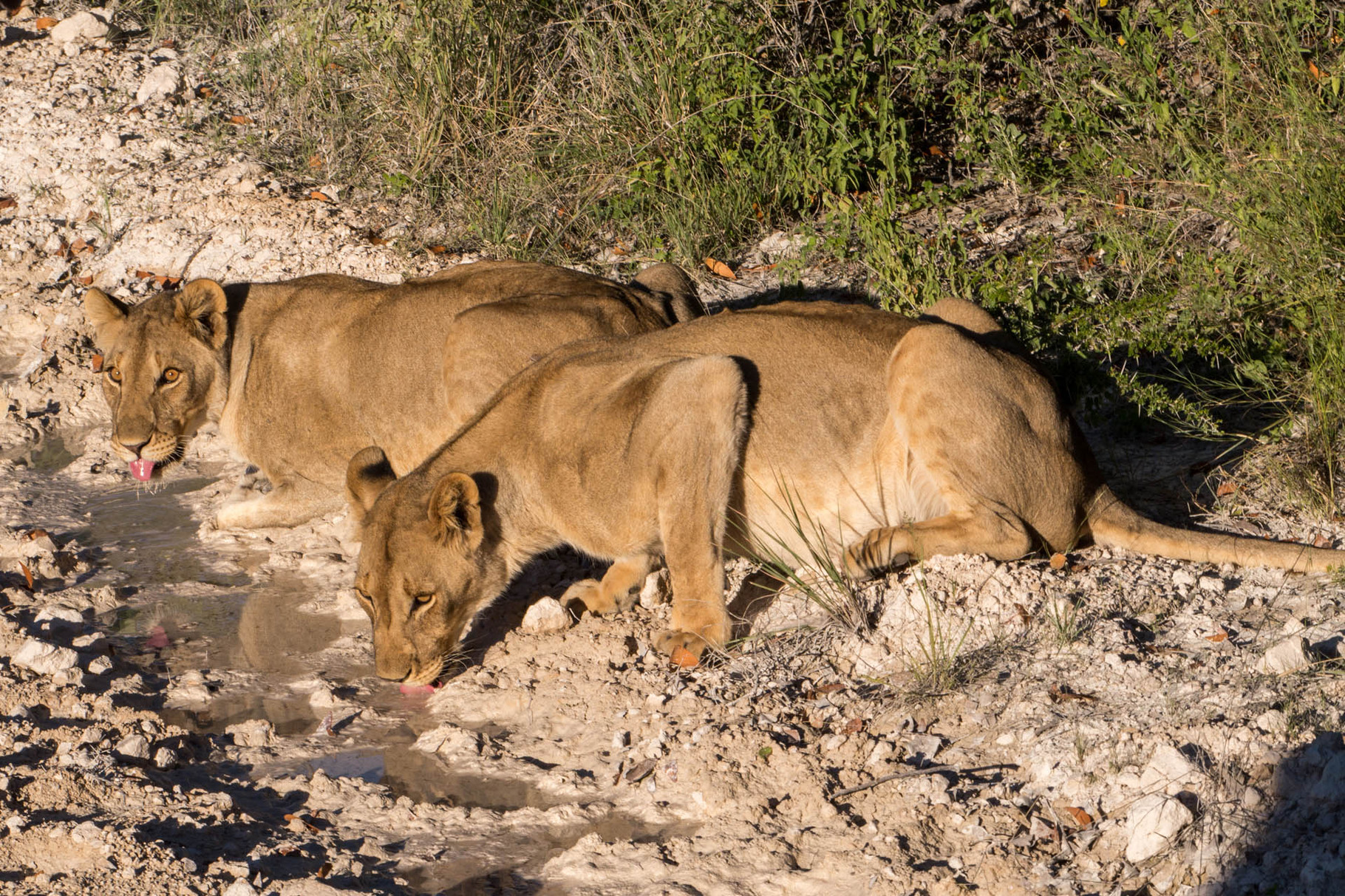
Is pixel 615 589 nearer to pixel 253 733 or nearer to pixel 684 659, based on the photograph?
pixel 684 659

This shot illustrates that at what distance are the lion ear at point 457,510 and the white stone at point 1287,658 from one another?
3.16 metres

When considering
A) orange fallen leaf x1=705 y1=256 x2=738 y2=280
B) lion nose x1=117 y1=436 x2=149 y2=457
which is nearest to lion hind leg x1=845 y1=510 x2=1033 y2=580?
orange fallen leaf x1=705 y1=256 x2=738 y2=280

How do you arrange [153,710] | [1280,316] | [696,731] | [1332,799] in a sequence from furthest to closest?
1. [1280,316]
2. [153,710]
3. [696,731]
4. [1332,799]

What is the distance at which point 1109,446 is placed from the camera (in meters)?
7.27

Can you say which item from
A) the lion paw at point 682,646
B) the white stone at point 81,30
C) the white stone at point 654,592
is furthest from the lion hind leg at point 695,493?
the white stone at point 81,30

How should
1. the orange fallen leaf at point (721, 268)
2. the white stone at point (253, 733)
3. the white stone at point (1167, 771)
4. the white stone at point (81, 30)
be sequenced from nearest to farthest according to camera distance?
the white stone at point (1167, 771)
the white stone at point (253, 733)
the orange fallen leaf at point (721, 268)
the white stone at point (81, 30)

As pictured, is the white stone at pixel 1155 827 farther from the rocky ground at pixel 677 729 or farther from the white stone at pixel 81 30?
the white stone at pixel 81 30

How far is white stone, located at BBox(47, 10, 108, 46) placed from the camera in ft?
42.1

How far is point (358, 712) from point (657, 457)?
5.61ft

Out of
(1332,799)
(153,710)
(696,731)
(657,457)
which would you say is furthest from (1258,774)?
(153,710)

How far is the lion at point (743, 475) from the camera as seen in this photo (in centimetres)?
570

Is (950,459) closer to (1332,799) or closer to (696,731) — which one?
(696,731)

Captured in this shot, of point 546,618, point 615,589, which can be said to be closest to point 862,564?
point 615,589

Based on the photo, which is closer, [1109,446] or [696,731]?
[696,731]
